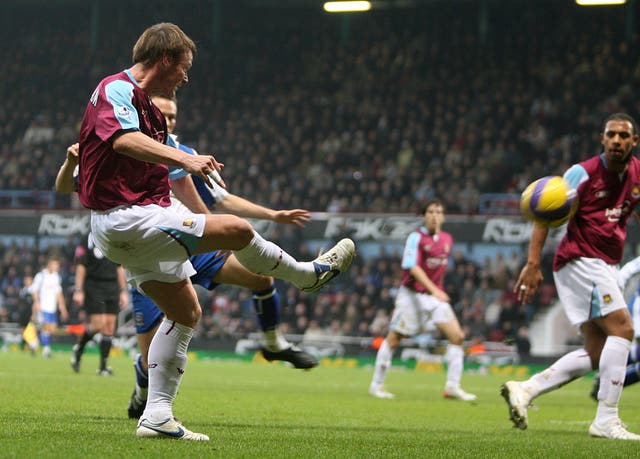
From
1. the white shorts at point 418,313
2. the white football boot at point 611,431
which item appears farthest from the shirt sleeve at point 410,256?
the white football boot at point 611,431

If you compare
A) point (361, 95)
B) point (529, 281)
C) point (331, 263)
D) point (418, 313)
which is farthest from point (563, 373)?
point (361, 95)

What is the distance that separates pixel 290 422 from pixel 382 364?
15.8 feet

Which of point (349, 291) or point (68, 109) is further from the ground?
point (68, 109)

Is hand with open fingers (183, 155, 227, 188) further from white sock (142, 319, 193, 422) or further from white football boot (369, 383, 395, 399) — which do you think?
white football boot (369, 383, 395, 399)

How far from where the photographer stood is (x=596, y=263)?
24.2 feet

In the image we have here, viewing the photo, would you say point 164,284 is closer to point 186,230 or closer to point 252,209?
point 186,230

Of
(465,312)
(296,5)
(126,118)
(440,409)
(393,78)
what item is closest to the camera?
(126,118)

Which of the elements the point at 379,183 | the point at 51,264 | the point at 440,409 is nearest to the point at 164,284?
the point at 440,409

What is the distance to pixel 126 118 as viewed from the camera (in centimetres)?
527

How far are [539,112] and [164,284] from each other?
24562mm

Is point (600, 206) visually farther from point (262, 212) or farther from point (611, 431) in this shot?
point (262, 212)

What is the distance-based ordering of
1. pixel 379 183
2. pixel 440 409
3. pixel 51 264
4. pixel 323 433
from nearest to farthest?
pixel 323 433 < pixel 440 409 < pixel 51 264 < pixel 379 183

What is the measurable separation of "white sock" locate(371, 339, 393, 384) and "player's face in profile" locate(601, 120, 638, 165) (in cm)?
532

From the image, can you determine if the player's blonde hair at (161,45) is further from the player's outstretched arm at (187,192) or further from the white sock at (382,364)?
the white sock at (382,364)
